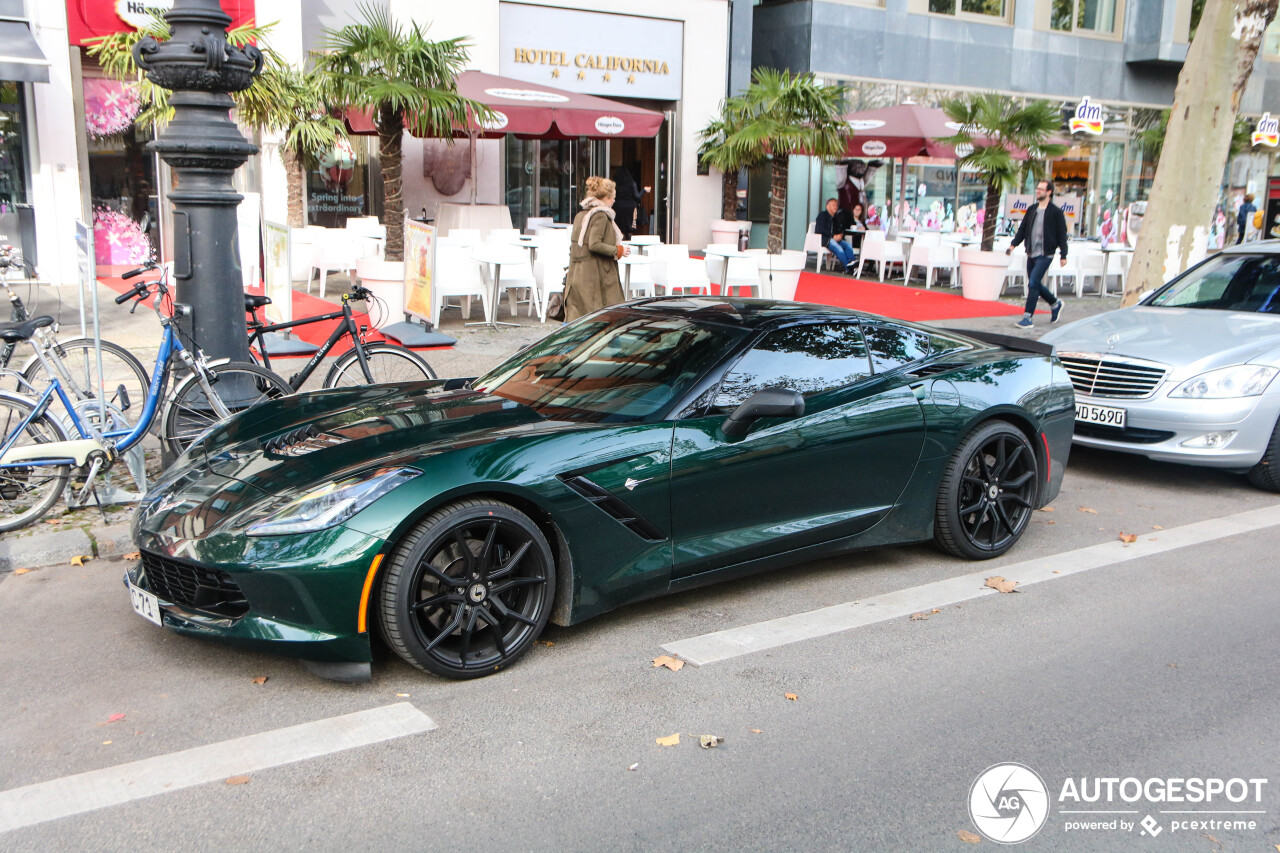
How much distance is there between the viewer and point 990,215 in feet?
58.1

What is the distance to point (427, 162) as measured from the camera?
795 inches

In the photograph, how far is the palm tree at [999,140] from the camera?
17266 mm

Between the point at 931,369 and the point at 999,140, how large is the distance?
43.7 ft

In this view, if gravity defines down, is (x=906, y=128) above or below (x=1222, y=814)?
above

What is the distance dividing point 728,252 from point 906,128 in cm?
547

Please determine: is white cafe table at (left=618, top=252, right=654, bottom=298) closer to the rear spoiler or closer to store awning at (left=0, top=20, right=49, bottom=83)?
the rear spoiler

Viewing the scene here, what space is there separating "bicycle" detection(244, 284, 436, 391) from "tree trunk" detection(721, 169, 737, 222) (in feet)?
53.6

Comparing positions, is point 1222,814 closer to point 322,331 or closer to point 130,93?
point 322,331

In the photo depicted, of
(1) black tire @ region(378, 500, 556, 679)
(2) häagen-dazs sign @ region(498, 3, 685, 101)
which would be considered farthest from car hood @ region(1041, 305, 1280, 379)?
(2) häagen-dazs sign @ region(498, 3, 685, 101)

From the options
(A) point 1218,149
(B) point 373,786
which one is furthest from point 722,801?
(A) point 1218,149

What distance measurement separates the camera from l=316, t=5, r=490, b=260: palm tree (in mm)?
12617

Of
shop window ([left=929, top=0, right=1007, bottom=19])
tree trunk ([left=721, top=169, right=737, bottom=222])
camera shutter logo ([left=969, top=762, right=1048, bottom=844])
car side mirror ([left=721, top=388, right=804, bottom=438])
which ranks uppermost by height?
shop window ([left=929, top=0, right=1007, bottom=19])

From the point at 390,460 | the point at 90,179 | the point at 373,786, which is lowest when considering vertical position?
the point at 373,786

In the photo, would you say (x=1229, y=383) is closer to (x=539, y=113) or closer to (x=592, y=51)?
(x=539, y=113)
